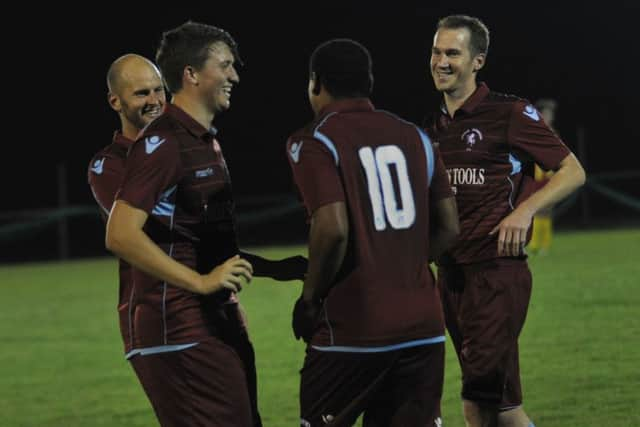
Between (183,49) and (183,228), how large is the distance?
26.9 inches

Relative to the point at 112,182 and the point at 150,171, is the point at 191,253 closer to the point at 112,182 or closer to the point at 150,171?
the point at 150,171

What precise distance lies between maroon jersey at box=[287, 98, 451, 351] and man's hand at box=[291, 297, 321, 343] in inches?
1.8

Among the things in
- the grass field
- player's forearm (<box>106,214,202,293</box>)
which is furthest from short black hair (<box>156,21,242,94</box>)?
the grass field

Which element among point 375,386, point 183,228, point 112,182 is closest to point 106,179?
point 112,182

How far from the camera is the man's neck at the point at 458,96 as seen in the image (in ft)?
20.0

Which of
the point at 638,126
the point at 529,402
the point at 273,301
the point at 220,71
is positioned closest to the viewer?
the point at 220,71

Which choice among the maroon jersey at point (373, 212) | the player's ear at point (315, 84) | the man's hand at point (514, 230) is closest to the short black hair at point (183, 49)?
the player's ear at point (315, 84)

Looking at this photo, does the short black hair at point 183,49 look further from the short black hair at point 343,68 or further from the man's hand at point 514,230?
the man's hand at point 514,230

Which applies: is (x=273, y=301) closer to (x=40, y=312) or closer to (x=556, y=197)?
(x=40, y=312)

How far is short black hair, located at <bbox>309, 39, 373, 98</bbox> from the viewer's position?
424 centimetres

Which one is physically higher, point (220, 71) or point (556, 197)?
point (220, 71)

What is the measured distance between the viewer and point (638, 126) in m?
33.6

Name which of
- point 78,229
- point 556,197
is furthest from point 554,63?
point 556,197

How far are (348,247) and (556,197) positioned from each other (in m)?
1.70
